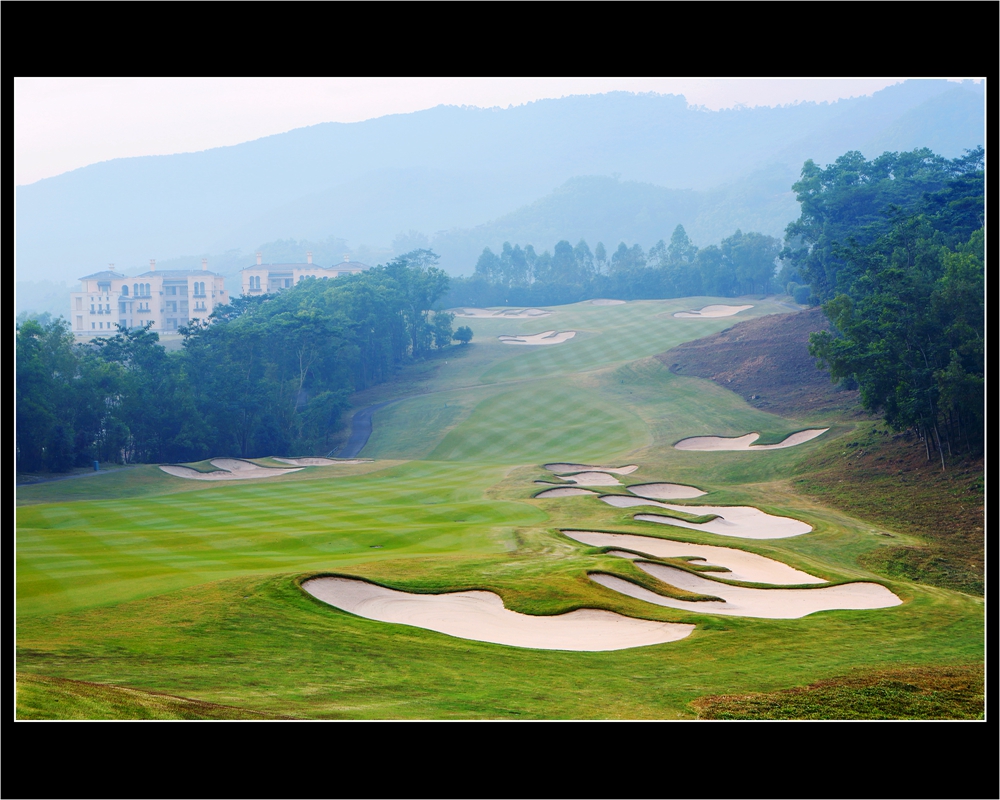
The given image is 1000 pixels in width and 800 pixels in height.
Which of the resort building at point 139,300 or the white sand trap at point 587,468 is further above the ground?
the resort building at point 139,300

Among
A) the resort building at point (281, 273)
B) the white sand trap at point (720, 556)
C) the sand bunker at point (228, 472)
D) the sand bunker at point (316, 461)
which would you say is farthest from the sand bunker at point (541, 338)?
the white sand trap at point (720, 556)

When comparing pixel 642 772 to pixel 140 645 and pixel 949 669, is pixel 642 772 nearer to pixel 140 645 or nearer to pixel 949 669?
pixel 949 669

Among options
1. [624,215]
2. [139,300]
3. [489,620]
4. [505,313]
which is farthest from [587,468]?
[624,215]

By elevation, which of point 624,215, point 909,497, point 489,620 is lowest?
point 909,497

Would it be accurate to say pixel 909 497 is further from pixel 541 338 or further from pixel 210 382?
pixel 541 338

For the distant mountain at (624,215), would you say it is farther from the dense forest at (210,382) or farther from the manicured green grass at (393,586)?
the manicured green grass at (393,586)
